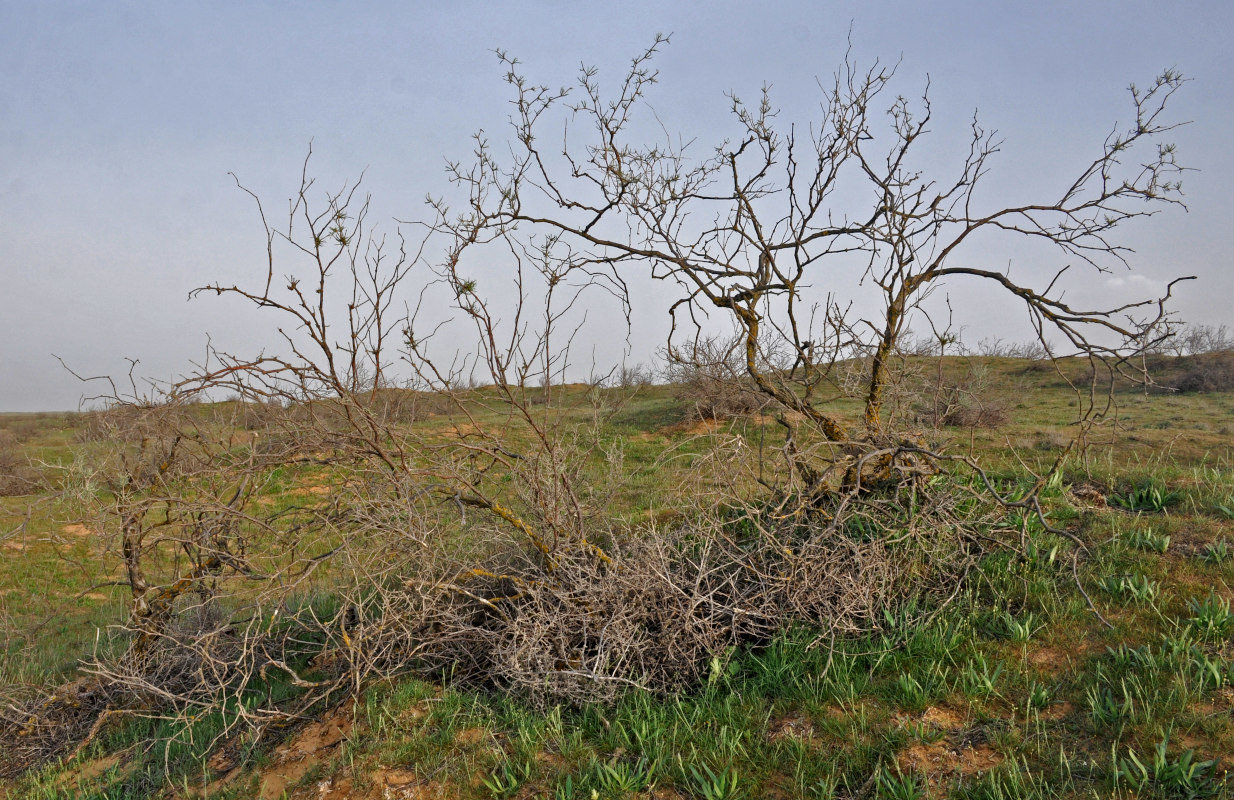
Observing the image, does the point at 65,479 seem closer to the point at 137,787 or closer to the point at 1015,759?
the point at 137,787

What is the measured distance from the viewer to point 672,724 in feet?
12.2

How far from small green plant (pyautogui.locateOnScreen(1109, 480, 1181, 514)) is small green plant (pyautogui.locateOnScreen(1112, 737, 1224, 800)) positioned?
126 inches

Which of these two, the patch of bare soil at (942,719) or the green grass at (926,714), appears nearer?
the green grass at (926,714)

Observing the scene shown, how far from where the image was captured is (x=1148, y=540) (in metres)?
4.59

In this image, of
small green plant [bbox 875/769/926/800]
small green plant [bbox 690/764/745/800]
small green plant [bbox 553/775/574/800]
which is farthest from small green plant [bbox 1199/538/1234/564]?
small green plant [bbox 553/775/574/800]

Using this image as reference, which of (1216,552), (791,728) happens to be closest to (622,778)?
(791,728)

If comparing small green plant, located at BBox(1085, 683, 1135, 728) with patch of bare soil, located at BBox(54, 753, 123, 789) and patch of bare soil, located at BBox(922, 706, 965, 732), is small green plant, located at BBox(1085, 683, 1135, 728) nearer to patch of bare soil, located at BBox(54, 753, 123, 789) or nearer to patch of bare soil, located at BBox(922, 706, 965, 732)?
patch of bare soil, located at BBox(922, 706, 965, 732)

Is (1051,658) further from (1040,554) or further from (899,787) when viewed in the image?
(899,787)

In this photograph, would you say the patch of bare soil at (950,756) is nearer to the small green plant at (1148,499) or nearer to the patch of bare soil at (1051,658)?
the patch of bare soil at (1051,658)

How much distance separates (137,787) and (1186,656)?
611 centimetres

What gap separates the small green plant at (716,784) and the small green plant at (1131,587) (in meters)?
2.72

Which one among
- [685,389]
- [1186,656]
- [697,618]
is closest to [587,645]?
[697,618]

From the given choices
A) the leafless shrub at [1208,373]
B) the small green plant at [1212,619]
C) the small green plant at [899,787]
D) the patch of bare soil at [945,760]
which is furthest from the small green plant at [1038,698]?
the leafless shrub at [1208,373]

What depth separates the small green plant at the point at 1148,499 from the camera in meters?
5.33
